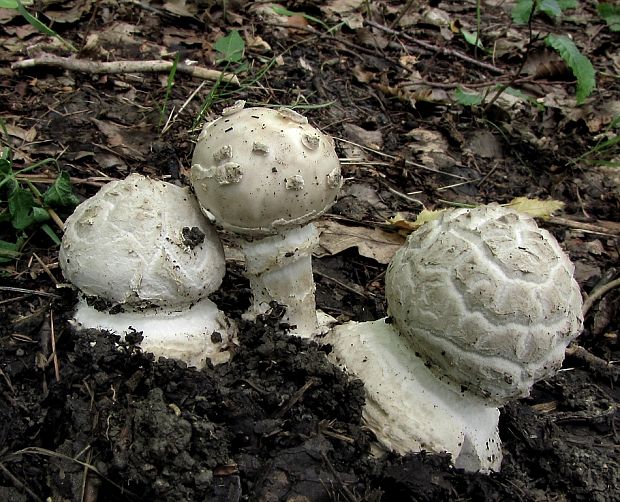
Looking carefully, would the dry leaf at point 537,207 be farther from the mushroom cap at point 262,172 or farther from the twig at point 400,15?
the twig at point 400,15

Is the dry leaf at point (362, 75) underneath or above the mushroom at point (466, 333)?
underneath

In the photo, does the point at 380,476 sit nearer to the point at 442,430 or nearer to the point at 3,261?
the point at 442,430

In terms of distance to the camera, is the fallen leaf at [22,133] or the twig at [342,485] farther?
the fallen leaf at [22,133]

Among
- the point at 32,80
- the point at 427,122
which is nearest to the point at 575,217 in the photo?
→ the point at 427,122

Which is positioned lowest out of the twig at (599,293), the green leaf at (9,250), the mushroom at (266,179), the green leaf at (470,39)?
the twig at (599,293)

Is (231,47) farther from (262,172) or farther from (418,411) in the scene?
(418,411)

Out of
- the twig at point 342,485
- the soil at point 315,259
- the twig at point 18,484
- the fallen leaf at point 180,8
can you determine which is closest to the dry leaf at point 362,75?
the soil at point 315,259

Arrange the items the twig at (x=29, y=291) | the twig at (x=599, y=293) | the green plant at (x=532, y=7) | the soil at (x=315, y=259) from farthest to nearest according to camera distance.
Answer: the green plant at (x=532, y=7) → the twig at (x=599, y=293) → the twig at (x=29, y=291) → the soil at (x=315, y=259)

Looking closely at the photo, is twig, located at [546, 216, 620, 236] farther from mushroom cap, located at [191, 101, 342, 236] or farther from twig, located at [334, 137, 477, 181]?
mushroom cap, located at [191, 101, 342, 236]

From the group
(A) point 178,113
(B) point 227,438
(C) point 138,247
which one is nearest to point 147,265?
(C) point 138,247
